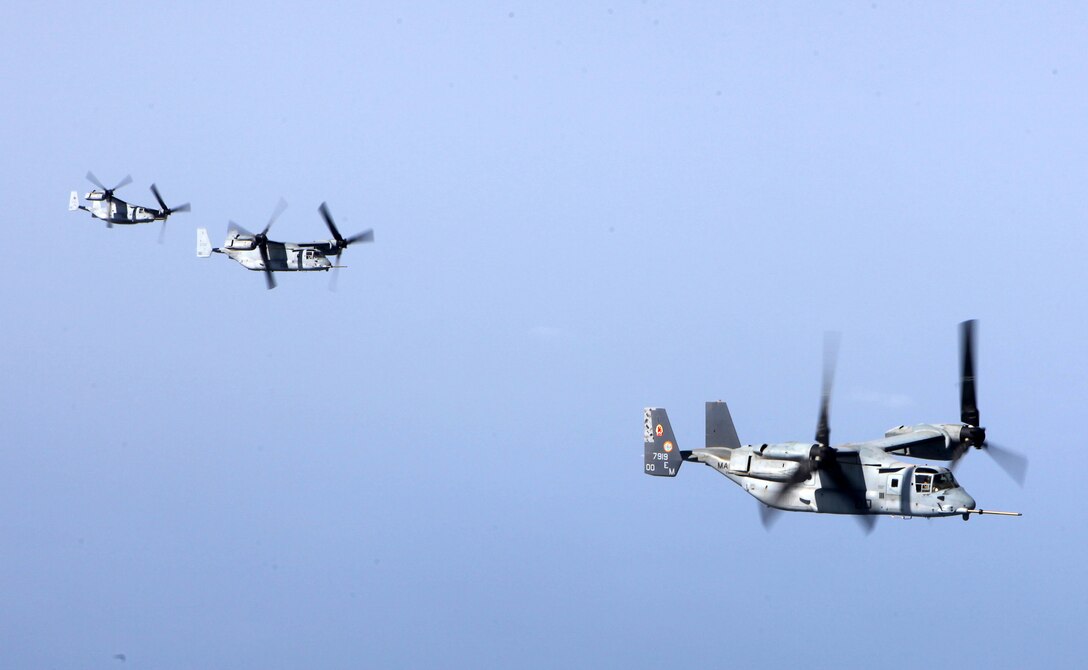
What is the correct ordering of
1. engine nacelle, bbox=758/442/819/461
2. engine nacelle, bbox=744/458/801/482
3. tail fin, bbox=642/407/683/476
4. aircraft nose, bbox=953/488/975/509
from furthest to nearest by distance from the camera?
tail fin, bbox=642/407/683/476 → engine nacelle, bbox=744/458/801/482 → engine nacelle, bbox=758/442/819/461 → aircraft nose, bbox=953/488/975/509

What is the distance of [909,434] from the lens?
283 ft

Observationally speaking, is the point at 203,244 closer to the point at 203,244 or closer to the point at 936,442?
the point at 203,244

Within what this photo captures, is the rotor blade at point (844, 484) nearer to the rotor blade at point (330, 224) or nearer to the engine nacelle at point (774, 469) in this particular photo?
the engine nacelle at point (774, 469)

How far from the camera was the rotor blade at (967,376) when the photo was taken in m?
83.5

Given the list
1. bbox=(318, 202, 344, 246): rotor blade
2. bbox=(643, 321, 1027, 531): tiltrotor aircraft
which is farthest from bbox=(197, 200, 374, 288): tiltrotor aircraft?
bbox=(643, 321, 1027, 531): tiltrotor aircraft

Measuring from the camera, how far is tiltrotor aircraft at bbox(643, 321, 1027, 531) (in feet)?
250

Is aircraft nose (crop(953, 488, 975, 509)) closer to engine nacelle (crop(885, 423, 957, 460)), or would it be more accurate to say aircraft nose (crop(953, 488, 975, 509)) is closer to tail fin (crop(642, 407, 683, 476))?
engine nacelle (crop(885, 423, 957, 460))

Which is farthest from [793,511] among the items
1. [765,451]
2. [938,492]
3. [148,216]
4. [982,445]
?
[148,216]

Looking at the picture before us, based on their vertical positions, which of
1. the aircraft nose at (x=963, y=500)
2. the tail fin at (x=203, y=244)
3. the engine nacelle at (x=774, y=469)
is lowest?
the aircraft nose at (x=963, y=500)

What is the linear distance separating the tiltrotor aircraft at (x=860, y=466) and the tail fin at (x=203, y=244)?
43.6 meters

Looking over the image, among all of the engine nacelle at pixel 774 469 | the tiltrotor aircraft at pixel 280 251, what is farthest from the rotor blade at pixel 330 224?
Result: the engine nacelle at pixel 774 469

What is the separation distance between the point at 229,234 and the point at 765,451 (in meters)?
48.0

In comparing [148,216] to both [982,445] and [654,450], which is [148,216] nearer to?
[654,450]

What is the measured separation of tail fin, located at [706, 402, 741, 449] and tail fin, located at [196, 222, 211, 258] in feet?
145
